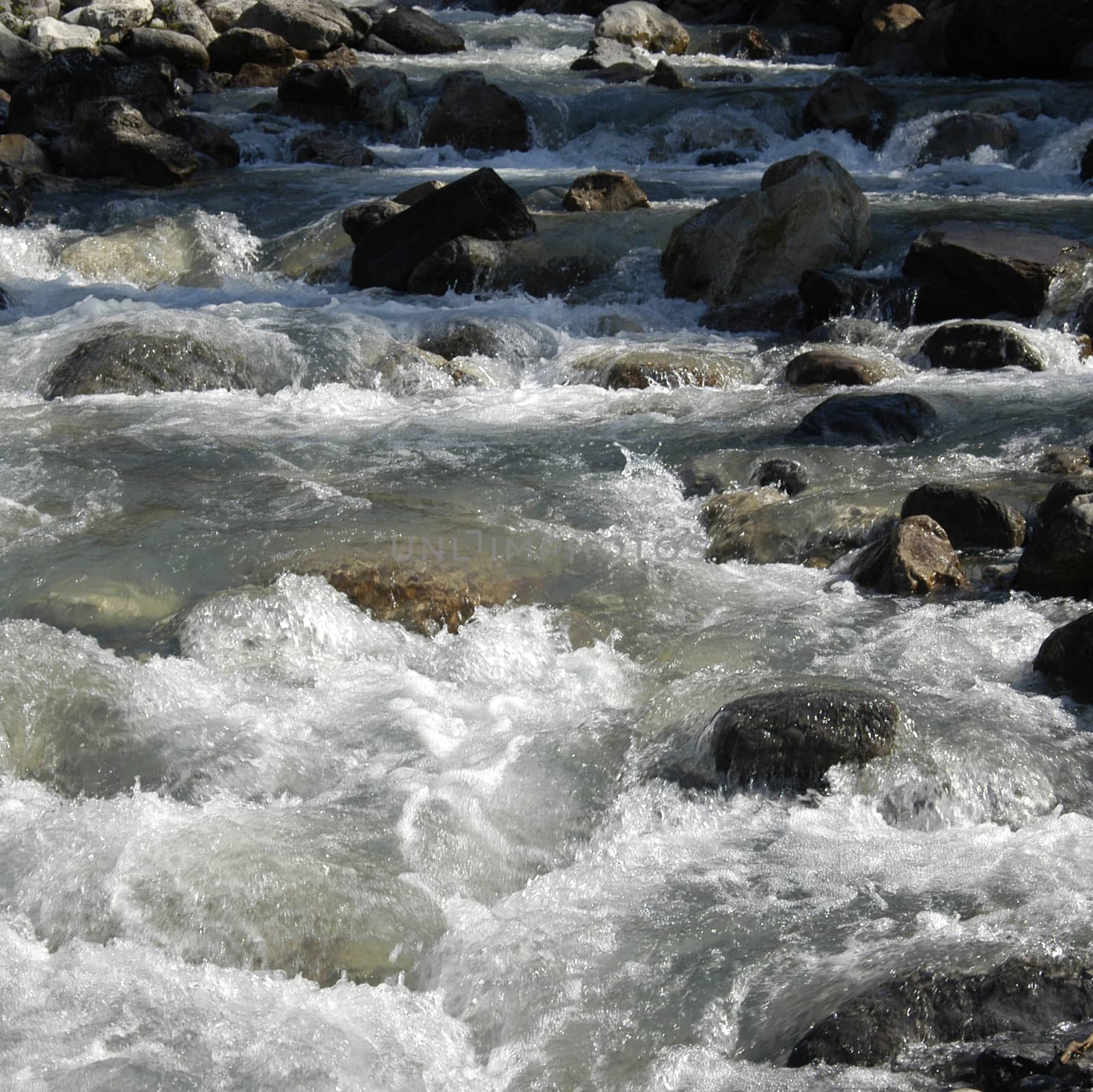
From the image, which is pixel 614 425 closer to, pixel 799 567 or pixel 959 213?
pixel 799 567

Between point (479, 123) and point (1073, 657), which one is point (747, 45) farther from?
point (1073, 657)

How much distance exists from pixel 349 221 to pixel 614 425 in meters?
4.47

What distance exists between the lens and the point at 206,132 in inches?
551

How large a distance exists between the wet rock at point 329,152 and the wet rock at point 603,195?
154 inches

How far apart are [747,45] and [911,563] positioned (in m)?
17.2

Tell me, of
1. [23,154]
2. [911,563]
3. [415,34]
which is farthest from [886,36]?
[911,563]

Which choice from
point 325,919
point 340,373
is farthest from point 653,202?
point 325,919

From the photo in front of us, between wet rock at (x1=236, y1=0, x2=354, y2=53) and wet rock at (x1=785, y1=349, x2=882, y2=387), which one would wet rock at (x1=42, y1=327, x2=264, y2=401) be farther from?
wet rock at (x1=236, y1=0, x2=354, y2=53)

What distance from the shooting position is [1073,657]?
4191 mm

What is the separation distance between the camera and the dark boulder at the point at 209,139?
45.8 feet

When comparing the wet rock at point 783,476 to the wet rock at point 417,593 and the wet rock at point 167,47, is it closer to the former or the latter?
the wet rock at point 417,593

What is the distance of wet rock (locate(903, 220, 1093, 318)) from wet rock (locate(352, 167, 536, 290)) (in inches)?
125

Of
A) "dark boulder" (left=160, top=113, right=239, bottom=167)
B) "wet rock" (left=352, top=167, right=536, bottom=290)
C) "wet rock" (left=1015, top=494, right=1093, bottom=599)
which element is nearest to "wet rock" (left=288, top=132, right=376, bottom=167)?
"dark boulder" (left=160, top=113, right=239, bottom=167)

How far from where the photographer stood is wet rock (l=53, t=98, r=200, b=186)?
12797 mm
